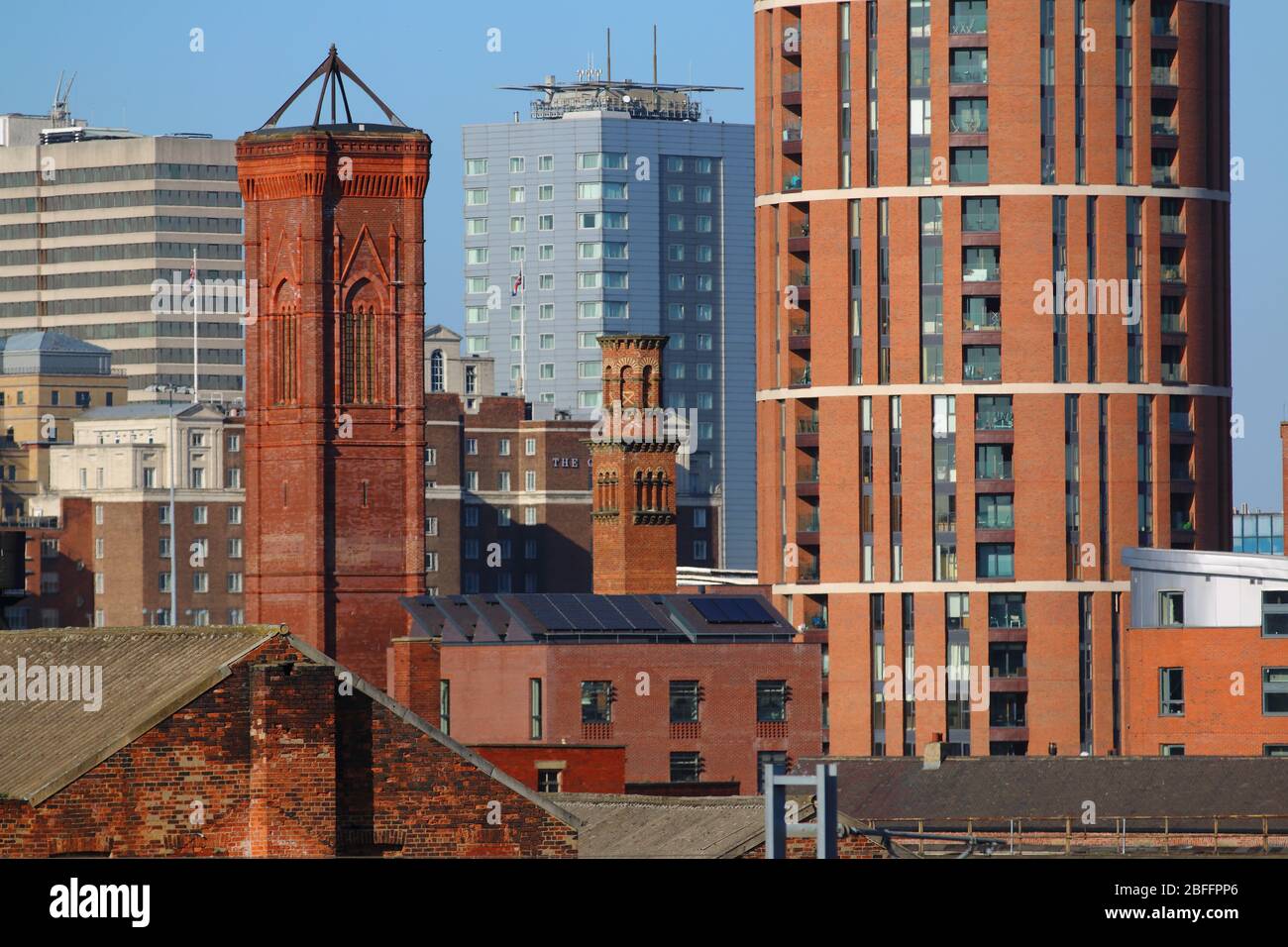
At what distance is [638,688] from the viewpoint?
9469 cm

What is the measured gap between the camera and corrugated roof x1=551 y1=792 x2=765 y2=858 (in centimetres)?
4497

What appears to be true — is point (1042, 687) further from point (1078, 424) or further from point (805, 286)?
point (805, 286)

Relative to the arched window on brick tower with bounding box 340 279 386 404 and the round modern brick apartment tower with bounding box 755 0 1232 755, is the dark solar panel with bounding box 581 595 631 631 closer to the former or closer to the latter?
the arched window on brick tower with bounding box 340 279 386 404

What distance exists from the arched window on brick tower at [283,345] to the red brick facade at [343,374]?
0.06m

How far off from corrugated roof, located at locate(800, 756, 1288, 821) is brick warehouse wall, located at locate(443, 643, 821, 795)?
15171mm

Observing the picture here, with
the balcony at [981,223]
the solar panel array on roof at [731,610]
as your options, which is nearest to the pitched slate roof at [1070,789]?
the solar panel array on roof at [731,610]

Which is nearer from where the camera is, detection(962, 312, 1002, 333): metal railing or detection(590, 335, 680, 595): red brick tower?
detection(590, 335, 680, 595): red brick tower

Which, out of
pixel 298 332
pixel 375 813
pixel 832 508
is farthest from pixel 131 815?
pixel 832 508

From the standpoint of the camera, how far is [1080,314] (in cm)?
11769

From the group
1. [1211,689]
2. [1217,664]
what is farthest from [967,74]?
[1211,689]

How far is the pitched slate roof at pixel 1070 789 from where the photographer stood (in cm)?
7344

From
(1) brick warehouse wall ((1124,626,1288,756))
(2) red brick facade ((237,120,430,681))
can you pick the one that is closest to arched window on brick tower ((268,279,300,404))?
(2) red brick facade ((237,120,430,681))
